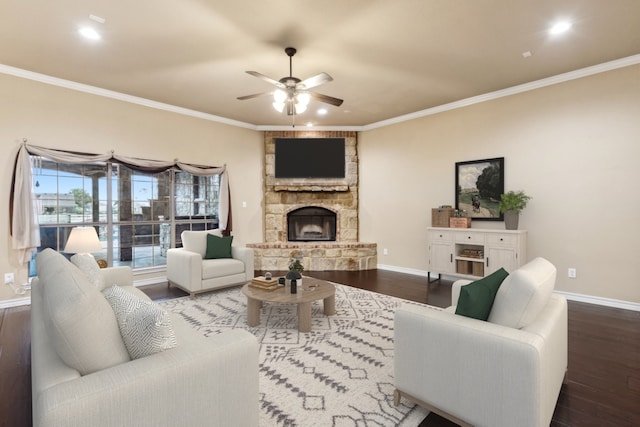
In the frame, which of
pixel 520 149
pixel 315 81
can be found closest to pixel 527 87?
pixel 520 149

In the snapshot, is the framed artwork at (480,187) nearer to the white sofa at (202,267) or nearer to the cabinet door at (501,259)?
the cabinet door at (501,259)

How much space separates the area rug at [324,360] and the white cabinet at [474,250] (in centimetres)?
136

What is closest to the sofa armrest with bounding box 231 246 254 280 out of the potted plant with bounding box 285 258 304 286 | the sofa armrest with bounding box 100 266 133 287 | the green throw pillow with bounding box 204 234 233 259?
the green throw pillow with bounding box 204 234 233 259

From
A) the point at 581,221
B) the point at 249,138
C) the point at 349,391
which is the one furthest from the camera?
the point at 249,138

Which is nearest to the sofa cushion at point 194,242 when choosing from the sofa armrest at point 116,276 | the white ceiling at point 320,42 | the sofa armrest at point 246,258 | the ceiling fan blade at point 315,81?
the sofa armrest at point 246,258

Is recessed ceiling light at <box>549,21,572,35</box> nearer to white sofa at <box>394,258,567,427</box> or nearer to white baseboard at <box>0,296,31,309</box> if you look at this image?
white sofa at <box>394,258,567,427</box>

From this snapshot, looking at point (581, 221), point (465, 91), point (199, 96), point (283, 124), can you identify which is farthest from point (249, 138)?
point (581, 221)

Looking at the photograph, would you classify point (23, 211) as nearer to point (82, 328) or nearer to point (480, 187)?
point (82, 328)

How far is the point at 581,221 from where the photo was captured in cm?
421

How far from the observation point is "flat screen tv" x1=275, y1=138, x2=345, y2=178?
6.79m

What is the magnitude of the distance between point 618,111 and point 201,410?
535 cm

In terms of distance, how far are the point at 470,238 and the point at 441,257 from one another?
569 millimetres

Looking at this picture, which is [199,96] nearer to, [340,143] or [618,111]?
[340,143]

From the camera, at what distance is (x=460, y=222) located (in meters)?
5.08
